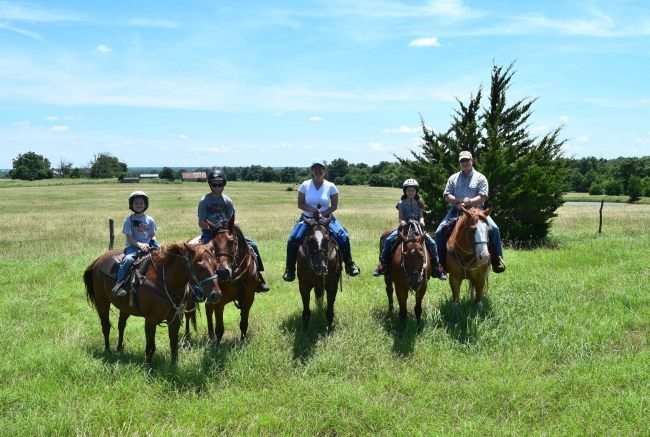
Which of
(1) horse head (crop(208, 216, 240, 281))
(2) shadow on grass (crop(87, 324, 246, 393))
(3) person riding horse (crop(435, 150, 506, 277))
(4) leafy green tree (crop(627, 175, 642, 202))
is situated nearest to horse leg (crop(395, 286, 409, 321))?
(3) person riding horse (crop(435, 150, 506, 277))

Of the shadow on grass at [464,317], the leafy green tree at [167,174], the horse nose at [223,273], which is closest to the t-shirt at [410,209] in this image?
the shadow on grass at [464,317]

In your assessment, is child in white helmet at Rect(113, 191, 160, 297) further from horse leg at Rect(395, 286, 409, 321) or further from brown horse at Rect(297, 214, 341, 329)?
horse leg at Rect(395, 286, 409, 321)

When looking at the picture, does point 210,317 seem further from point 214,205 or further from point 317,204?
point 317,204

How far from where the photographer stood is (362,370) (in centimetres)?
667

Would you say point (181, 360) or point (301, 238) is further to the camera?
point (301, 238)

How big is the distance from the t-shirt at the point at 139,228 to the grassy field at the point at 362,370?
1808 millimetres

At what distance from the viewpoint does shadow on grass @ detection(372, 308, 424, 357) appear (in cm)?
732

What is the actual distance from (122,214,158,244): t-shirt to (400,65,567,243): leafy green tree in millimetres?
12632

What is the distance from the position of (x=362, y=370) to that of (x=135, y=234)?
3.94 meters

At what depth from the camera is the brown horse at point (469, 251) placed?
7730 mm

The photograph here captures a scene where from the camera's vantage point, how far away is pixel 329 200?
837cm

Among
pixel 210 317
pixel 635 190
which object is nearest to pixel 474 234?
pixel 210 317

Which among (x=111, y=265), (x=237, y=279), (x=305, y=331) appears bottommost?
(x=305, y=331)

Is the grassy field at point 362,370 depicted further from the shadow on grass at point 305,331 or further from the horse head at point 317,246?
the horse head at point 317,246
